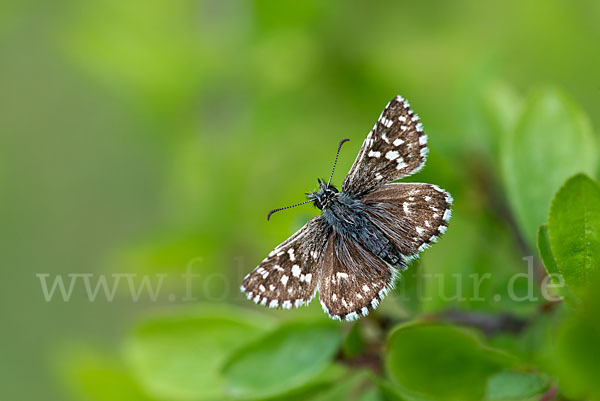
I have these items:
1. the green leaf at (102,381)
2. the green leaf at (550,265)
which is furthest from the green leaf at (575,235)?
the green leaf at (102,381)

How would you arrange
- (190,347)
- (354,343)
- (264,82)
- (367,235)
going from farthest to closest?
(264,82)
(190,347)
(367,235)
(354,343)

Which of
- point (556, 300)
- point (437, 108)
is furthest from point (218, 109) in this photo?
point (556, 300)

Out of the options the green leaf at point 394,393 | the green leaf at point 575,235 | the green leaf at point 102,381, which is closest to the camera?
the green leaf at point 575,235

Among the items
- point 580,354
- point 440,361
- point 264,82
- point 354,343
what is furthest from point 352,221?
point 264,82

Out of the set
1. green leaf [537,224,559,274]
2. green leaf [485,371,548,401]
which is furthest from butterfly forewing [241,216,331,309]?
green leaf [537,224,559,274]

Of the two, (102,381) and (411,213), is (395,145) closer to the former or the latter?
(411,213)

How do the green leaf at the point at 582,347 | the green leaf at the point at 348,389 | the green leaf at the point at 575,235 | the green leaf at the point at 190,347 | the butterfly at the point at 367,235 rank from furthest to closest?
the green leaf at the point at 190,347
the green leaf at the point at 348,389
the butterfly at the point at 367,235
the green leaf at the point at 575,235
the green leaf at the point at 582,347

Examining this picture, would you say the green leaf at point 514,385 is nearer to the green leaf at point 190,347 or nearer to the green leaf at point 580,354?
the green leaf at point 580,354
